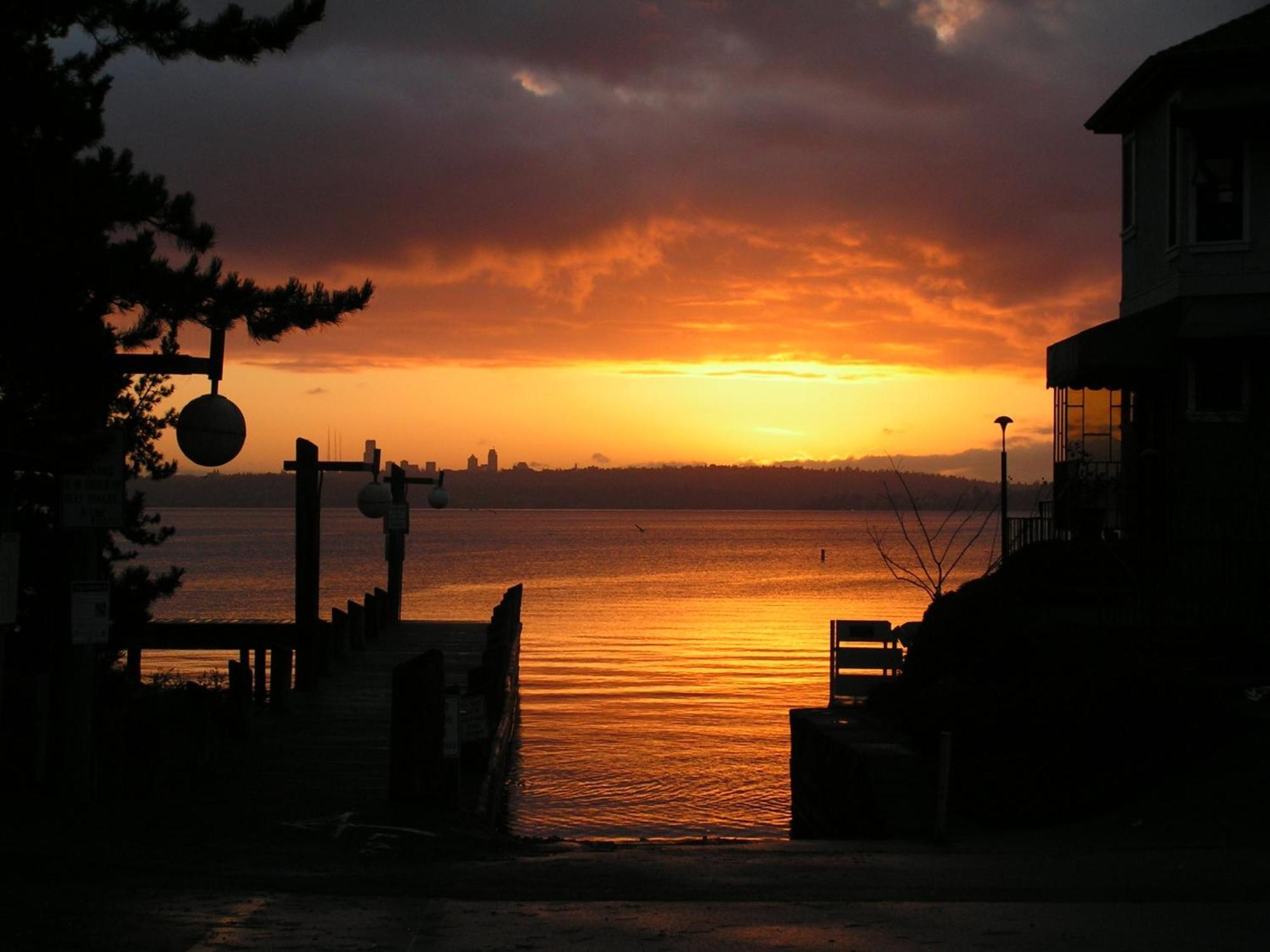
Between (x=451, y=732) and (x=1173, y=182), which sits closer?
(x=451, y=732)

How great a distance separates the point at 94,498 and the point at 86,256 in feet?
6.36

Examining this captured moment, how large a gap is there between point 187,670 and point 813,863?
85.4 ft

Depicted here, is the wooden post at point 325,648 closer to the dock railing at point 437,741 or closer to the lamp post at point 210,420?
the dock railing at point 437,741

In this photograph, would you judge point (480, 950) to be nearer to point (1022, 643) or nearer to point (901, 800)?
point (901, 800)

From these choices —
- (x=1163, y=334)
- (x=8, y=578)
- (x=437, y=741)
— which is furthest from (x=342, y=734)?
(x=1163, y=334)

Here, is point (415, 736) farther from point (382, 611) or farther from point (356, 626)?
point (382, 611)

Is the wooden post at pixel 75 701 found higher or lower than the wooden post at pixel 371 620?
higher

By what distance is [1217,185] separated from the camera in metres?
22.3

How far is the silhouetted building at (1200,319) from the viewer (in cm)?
2106

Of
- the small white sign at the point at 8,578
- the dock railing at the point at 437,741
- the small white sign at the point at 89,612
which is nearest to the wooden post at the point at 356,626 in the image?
the dock railing at the point at 437,741

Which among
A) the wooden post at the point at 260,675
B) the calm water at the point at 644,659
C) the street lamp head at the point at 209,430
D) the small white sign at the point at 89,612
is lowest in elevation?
the calm water at the point at 644,659

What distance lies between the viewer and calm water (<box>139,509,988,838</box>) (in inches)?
795

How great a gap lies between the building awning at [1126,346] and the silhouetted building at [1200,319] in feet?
0.07

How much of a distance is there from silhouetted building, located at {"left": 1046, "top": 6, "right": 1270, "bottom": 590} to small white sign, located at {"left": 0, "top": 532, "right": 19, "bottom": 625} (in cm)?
1493
